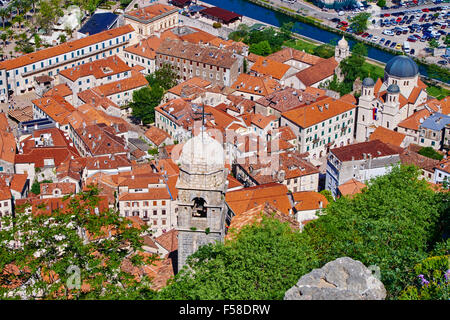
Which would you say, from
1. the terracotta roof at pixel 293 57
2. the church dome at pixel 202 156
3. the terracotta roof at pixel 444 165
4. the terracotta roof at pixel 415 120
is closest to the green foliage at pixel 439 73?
the terracotta roof at pixel 293 57

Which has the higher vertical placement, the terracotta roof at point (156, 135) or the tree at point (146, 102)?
the tree at point (146, 102)

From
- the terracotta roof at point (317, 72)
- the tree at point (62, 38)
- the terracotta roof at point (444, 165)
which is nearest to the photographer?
the terracotta roof at point (444, 165)

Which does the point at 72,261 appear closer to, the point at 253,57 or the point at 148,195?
the point at 148,195

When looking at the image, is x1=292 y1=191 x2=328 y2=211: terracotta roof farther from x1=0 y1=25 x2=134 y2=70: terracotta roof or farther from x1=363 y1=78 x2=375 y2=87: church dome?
x1=0 y1=25 x2=134 y2=70: terracotta roof

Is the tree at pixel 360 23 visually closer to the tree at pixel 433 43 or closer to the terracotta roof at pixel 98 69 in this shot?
the tree at pixel 433 43

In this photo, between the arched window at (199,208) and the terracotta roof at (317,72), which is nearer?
the arched window at (199,208)

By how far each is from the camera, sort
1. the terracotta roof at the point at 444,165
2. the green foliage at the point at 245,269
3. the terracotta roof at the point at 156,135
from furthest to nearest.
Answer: the terracotta roof at the point at 156,135 → the terracotta roof at the point at 444,165 → the green foliage at the point at 245,269
